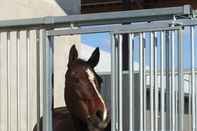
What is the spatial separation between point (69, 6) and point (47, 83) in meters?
2.79

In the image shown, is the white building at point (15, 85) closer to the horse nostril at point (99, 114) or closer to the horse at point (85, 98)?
the horse at point (85, 98)

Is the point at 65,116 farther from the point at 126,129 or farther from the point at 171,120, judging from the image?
the point at 171,120

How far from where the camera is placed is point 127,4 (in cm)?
1147

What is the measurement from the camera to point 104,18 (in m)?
4.19

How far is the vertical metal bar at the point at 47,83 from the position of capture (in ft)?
14.2

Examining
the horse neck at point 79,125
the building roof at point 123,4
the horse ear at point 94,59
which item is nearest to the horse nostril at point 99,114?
the horse neck at point 79,125

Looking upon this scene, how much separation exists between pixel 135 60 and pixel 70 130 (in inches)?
37.9

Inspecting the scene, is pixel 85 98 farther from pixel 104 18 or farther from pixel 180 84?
pixel 180 84

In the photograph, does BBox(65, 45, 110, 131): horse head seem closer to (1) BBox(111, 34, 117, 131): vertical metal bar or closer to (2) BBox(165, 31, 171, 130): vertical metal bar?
(1) BBox(111, 34, 117, 131): vertical metal bar

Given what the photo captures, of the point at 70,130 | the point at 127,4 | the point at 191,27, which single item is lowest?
the point at 70,130

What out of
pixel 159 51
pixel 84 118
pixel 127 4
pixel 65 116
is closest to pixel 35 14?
pixel 65 116

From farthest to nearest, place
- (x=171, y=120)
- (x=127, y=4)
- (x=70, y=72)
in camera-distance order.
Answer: (x=127, y=4)
(x=70, y=72)
(x=171, y=120)

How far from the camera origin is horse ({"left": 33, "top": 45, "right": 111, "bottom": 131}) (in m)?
4.21

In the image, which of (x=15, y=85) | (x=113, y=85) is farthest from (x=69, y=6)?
(x=113, y=85)
